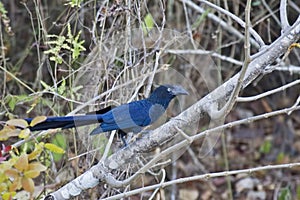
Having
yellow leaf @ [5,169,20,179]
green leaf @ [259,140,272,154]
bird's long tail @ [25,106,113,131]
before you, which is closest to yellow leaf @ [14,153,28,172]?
yellow leaf @ [5,169,20,179]

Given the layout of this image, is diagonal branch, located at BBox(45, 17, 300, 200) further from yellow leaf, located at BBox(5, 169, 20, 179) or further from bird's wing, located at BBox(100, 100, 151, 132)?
yellow leaf, located at BBox(5, 169, 20, 179)

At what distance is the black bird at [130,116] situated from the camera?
1.92 metres

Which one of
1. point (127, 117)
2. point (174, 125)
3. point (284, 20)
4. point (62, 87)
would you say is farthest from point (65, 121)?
point (284, 20)

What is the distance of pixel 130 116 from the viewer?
1.98m

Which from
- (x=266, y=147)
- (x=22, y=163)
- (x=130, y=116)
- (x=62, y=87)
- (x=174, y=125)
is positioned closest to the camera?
(x=22, y=163)

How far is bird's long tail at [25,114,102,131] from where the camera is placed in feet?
5.95

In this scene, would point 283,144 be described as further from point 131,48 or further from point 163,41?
point 131,48

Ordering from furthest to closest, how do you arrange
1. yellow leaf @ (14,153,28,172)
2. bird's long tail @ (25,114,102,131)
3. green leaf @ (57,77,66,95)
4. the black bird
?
green leaf @ (57,77,66,95), the black bird, bird's long tail @ (25,114,102,131), yellow leaf @ (14,153,28,172)

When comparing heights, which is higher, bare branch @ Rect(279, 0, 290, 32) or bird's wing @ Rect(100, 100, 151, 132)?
bare branch @ Rect(279, 0, 290, 32)

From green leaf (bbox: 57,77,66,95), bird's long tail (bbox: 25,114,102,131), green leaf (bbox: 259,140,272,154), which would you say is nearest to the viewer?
bird's long tail (bbox: 25,114,102,131)

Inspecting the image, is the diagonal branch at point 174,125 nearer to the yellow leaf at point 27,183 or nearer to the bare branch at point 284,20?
the bare branch at point 284,20

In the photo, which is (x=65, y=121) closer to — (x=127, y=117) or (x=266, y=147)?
(x=127, y=117)

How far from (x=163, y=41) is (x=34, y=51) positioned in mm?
1377

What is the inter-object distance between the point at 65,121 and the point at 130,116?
0.23 meters
